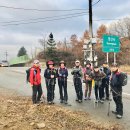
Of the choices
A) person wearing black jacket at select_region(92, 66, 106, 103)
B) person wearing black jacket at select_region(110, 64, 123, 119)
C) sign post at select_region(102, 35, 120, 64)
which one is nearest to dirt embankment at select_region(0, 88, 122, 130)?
person wearing black jacket at select_region(110, 64, 123, 119)

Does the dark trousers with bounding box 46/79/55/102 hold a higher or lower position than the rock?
higher

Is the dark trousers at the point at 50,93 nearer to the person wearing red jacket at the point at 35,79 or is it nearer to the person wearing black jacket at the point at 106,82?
the person wearing red jacket at the point at 35,79

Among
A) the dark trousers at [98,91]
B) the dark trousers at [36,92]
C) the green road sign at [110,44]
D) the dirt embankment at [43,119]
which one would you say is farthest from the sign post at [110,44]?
the dirt embankment at [43,119]

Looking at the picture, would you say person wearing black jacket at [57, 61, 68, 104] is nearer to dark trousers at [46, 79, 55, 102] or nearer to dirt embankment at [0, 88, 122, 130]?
dark trousers at [46, 79, 55, 102]

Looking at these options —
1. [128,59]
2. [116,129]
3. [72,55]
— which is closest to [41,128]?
[116,129]

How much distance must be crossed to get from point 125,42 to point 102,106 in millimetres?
49841

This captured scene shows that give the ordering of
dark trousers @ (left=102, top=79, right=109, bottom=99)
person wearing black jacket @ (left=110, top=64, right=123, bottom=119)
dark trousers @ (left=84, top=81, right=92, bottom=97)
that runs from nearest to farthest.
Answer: person wearing black jacket @ (left=110, top=64, right=123, bottom=119) → dark trousers @ (left=102, top=79, right=109, bottom=99) → dark trousers @ (left=84, top=81, right=92, bottom=97)

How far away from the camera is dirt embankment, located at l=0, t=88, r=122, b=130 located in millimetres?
10086

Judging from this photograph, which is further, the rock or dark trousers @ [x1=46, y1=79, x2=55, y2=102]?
dark trousers @ [x1=46, y1=79, x2=55, y2=102]

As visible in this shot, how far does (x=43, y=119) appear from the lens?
1073cm

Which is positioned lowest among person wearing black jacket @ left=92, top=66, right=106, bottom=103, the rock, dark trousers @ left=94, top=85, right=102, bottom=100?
the rock

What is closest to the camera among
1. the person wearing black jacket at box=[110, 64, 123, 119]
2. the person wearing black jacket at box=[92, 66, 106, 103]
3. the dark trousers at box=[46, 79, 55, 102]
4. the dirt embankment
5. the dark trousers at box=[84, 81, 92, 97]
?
the dirt embankment

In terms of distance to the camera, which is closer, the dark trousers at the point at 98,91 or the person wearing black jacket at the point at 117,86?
the person wearing black jacket at the point at 117,86

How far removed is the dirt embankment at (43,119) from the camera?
33.1ft
